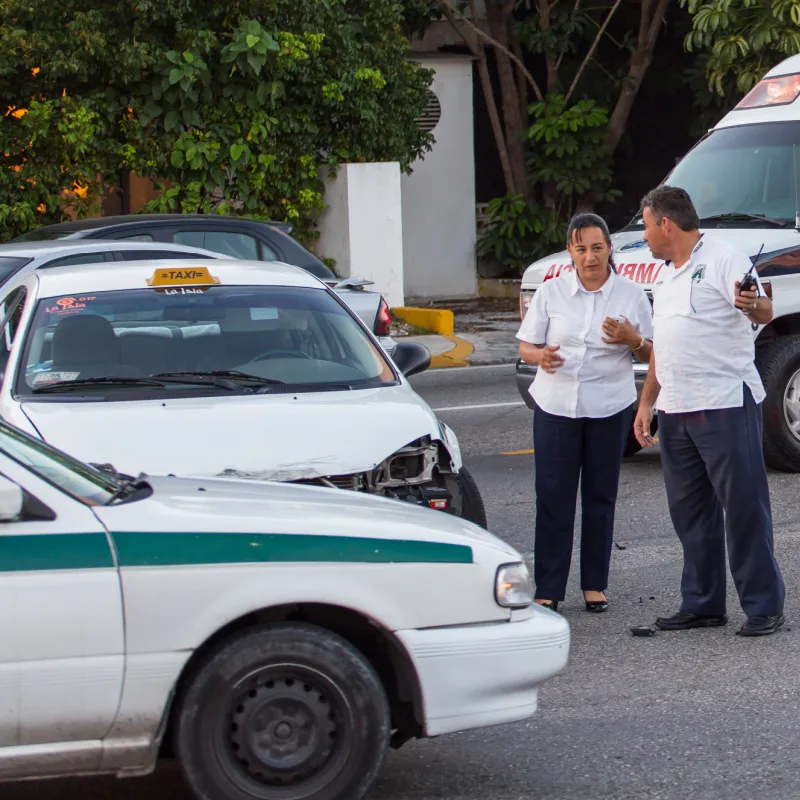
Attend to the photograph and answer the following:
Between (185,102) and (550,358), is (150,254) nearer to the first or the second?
(550,358)

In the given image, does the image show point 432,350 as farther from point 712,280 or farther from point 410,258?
point 712,280

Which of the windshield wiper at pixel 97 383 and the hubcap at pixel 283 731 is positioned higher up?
the windshield wiper at pixel 97 383

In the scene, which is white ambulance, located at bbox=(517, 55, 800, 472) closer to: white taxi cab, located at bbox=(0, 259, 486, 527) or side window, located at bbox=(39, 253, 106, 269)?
white taxi cab, located at bbox=(0, 259, 486, 527)

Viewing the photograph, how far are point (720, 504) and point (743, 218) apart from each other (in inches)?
148

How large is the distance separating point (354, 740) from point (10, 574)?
1040mm

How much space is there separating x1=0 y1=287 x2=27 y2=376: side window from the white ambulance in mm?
3083

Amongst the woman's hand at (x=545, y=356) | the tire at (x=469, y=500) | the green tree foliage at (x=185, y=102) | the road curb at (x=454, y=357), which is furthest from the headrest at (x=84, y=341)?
the green tree foliage at (x=185, y=102)

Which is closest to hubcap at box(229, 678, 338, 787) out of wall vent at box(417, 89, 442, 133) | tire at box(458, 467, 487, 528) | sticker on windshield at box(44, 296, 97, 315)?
tire at box(458, 467, 487, 528)

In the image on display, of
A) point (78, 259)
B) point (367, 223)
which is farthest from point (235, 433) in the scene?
point (367, 223)

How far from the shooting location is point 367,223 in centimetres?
1825

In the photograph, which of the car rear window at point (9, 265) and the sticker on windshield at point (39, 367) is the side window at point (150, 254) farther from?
the sticker on windshield at point (39, 367)

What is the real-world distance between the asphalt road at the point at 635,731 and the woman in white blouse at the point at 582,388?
1.24ft

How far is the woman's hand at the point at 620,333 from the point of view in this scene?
20.4 feet

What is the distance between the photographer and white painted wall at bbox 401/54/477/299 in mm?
21703
